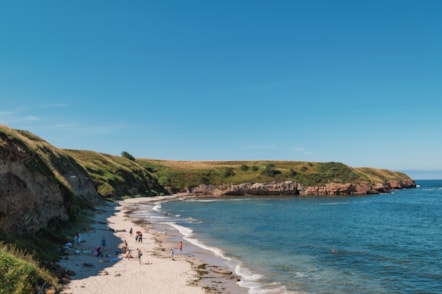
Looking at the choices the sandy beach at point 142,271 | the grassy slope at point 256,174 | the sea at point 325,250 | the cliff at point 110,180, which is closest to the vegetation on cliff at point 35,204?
the cliff at point 110,180

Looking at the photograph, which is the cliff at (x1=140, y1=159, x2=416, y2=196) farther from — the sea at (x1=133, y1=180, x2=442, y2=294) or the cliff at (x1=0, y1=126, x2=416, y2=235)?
the sea at (x1=133, y1=180, x2=442, y2=294)

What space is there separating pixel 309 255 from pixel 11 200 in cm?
2812

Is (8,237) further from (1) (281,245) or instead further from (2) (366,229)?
(2) (366,229)

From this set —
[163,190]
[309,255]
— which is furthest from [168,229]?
[163,190]


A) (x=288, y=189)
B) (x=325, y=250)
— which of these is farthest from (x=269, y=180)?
(x=325, y=250)

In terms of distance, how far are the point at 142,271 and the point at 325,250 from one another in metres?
20.7

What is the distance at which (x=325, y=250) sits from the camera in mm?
37500

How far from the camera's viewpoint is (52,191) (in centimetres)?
3728

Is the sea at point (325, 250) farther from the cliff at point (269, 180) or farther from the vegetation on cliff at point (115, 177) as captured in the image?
the cliff at point (269, 180)

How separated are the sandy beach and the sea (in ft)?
7.93

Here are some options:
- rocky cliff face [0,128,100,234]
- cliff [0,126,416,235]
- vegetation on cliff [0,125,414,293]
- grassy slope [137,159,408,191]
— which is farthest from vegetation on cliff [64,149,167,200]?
rocky cliff face [0,128,100,234]

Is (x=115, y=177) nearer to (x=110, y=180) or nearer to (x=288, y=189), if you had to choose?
(x=110, y=180)

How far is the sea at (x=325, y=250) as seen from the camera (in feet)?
85.2

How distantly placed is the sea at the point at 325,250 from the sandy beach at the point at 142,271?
7.93ft
